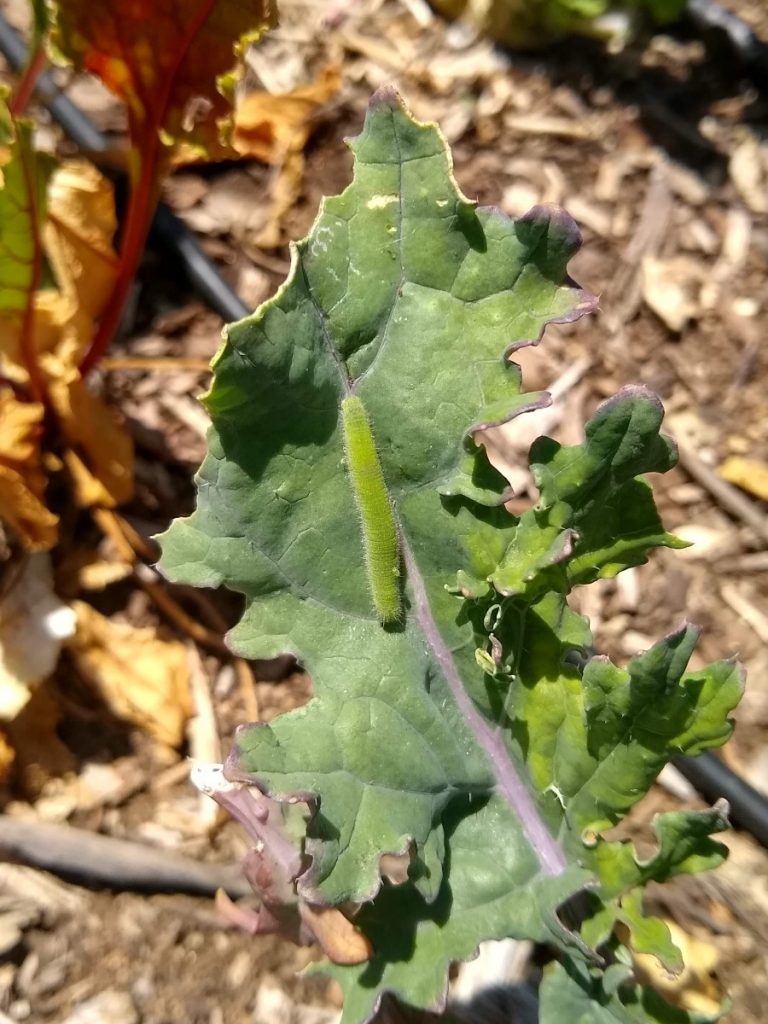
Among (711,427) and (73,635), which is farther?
(711,427)

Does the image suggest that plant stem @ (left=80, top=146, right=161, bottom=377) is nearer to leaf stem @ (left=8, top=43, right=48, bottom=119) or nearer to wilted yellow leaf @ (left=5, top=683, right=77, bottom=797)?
leaf stem @ (left=8, top=43, right=48, bottom=119)

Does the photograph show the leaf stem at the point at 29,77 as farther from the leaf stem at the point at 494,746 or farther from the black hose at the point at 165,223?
the leaf stem at the point at 494,746

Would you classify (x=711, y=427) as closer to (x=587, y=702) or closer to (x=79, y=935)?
(x=587, y=702)

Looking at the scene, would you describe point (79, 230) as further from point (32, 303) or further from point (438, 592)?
point (438, 592)

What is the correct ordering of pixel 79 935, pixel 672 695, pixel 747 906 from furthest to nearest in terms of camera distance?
pixel 747 906, pixel 79 935, pixel 672 695

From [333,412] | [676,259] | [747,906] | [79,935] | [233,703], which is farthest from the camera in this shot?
[676,259]

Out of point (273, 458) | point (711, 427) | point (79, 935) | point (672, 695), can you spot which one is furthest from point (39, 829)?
point (711, 427)

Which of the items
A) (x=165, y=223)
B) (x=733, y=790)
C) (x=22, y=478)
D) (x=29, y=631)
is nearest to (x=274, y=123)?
(x=165, y=223)
